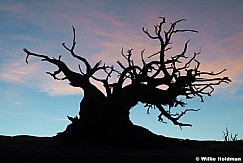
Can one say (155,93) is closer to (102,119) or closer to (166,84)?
(166,84)

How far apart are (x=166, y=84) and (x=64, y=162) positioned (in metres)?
11.8

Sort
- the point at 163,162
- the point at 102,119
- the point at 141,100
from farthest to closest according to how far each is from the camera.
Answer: the point at 141,100 < the point at 102,119 < the point at 163,162

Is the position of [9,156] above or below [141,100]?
below

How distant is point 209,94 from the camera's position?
65.5ft

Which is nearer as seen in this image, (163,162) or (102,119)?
(163,162)

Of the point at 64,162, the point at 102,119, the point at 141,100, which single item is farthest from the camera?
the point at 141,100

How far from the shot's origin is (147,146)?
60.4 ft

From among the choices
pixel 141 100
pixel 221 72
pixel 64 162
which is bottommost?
pixel 64 162

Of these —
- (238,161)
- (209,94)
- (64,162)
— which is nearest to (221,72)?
(209,94)

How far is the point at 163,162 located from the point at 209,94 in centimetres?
1207

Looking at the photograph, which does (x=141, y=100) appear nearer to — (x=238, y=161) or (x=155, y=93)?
(x=155, y=93)

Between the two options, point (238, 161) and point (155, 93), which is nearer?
point (238, 161)

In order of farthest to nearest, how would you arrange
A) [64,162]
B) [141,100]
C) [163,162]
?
1. [141,100]
2. [163,162]
3. [64,162]

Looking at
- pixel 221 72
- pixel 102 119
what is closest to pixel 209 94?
pixel 221 72
